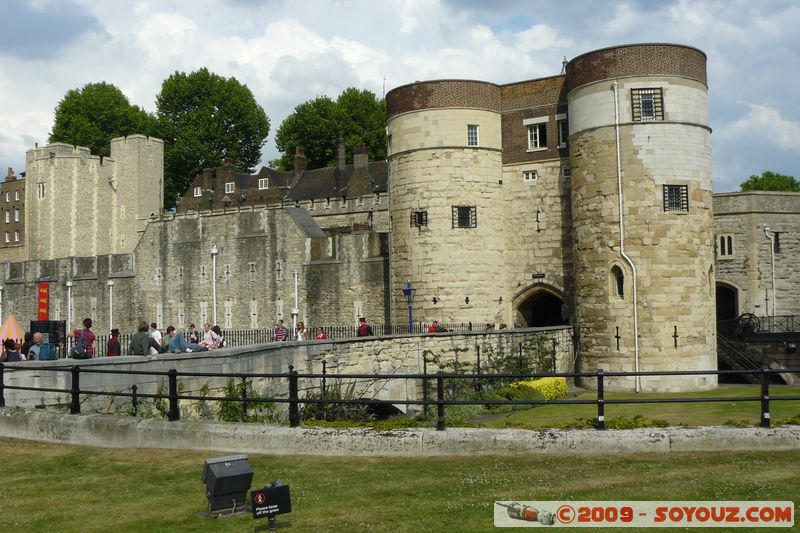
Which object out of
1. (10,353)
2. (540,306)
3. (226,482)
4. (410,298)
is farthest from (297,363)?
(540,306)

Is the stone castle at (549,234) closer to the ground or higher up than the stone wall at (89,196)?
closer to the ground

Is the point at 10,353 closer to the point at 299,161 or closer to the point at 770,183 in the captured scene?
the point at 299,161

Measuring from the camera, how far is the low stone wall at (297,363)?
1598cm

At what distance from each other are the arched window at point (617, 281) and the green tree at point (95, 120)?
58868 mm

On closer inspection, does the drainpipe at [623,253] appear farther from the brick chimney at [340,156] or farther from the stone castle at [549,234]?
the brick chimney at [340,156]

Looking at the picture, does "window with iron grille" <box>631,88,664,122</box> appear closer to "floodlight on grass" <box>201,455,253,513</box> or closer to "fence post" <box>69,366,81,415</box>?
"fence post" <box>69,366,81,415</box>

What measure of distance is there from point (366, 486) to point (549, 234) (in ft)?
87.3

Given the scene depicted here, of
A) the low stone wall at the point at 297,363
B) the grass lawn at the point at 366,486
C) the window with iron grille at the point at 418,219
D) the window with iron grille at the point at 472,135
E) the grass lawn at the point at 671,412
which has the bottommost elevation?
the grass lawn at the point at 671,412

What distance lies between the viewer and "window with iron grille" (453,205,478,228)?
114ft

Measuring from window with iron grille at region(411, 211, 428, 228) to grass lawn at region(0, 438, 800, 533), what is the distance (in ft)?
75.8

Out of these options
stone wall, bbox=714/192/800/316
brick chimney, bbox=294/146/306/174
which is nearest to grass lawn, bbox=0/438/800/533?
stone wall, bbox=714/192/800/316

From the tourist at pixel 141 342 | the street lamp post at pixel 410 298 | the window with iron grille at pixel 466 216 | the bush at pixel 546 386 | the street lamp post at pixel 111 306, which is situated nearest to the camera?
the tourist at pixel 141 342

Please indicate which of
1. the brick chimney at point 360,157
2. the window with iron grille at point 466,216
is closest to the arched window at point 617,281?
the window with iron grille at point 466,216

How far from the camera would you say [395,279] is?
3616cm
